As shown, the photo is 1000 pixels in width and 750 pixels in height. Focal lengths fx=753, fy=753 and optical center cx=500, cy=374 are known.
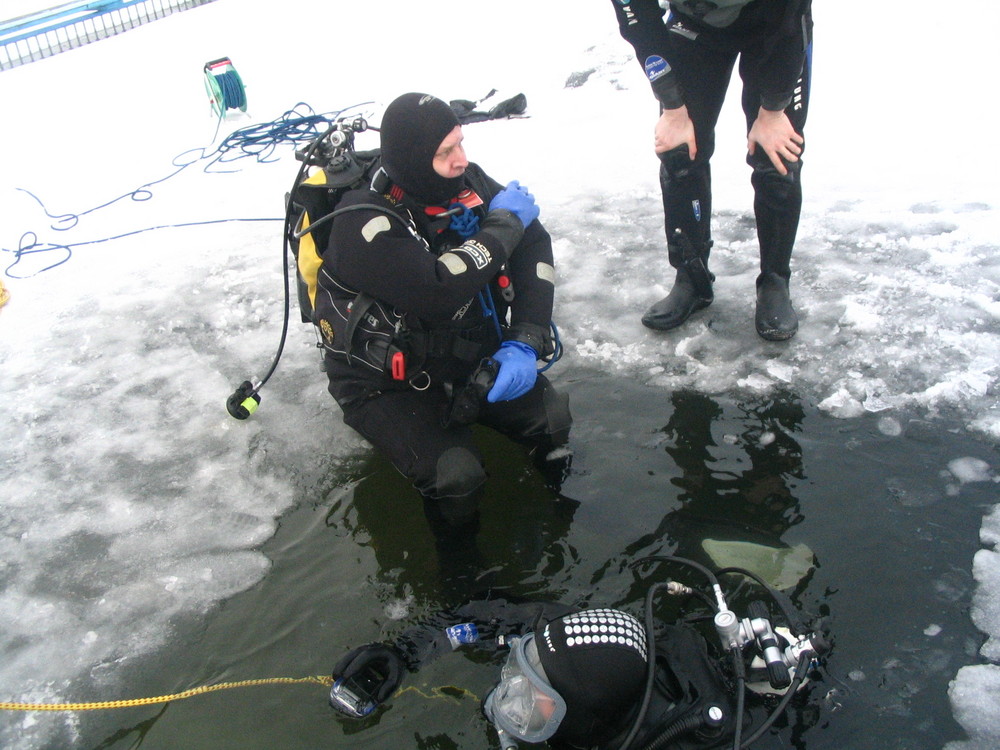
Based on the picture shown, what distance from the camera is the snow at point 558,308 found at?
9.86 feet

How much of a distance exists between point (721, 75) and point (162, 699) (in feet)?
10.8

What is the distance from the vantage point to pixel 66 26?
1056 cm

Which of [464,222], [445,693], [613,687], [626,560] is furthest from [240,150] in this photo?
[613,687]

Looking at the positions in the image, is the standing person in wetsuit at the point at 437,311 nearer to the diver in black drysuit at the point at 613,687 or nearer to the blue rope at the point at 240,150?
the diver in black drysuit at the point at 613,687

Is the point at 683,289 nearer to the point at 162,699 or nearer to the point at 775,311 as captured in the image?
the point at 775,311

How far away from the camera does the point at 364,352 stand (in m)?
2.64

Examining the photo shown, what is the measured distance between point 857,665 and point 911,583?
0.40m

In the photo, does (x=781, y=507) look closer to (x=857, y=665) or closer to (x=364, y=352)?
(x=857, y=665)

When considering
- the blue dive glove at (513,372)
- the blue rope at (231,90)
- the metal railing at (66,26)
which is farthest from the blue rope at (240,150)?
the metal railing at (66,26)

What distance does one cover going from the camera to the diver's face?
2561 mm

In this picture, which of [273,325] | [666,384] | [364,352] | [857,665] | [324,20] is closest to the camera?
[857,665]

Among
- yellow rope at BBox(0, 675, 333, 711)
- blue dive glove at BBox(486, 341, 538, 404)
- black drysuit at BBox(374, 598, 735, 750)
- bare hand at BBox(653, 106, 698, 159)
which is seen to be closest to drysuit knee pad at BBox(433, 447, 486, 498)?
blue dive glove at BBox(486, 341, 538, 404)

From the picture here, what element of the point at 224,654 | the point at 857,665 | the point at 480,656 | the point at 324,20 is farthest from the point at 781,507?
the point at 324,20

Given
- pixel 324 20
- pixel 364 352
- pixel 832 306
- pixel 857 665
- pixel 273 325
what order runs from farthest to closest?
pixel 324 20 < pixel 273 325 < pixel 832 306 < pixel 364 352 < pixel 857 665
